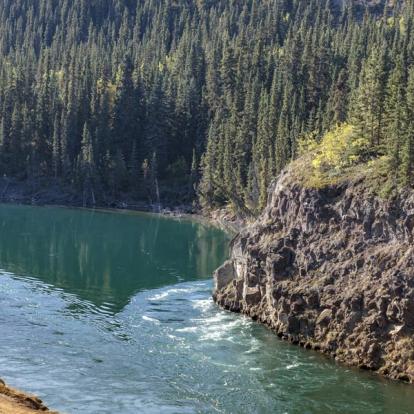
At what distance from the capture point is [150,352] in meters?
53.4

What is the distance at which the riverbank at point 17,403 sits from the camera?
32.5 meters

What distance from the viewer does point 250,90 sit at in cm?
16712

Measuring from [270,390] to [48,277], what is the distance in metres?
41.2

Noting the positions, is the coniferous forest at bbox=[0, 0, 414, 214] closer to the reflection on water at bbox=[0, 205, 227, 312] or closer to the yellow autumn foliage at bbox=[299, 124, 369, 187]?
the reflection on water at bbox=[0, 205, 227, 312]

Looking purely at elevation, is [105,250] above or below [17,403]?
below

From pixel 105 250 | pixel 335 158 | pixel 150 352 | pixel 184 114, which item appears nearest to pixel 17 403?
pixel 150 352

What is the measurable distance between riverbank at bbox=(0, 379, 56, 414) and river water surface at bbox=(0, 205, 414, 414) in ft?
19.9

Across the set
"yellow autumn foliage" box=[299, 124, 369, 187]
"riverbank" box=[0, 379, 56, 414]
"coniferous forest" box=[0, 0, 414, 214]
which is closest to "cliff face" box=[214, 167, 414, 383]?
"yellow autumn foliage" box=[299, 124, 369, 187]

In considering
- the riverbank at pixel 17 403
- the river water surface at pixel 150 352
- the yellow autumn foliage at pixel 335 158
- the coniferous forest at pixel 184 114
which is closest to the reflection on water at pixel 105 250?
the river water surface at pixel 150 352

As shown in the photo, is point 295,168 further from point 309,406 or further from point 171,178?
point 171,178

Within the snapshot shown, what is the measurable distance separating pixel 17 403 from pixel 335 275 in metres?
29.0

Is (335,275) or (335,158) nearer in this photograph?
(335,275)

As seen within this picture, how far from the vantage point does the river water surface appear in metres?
44.6

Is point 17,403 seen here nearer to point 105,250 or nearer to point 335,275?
point 335,275
